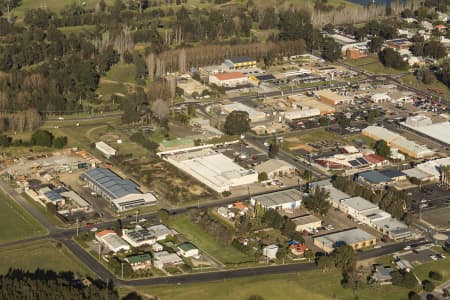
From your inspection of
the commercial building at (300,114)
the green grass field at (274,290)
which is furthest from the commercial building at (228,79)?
the green grass field at (274,290)

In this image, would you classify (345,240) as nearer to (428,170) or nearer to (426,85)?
(428,170)

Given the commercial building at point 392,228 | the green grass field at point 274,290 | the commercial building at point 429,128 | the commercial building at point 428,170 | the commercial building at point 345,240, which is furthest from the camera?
the commercial building at point 429,128

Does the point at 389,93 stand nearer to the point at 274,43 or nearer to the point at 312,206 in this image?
the point at 274,43

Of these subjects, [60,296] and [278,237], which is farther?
[278,237]

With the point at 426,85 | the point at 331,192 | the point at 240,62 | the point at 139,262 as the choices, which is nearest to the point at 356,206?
the point at 331,192

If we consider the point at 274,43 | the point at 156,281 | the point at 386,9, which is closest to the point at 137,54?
the point at 274,43

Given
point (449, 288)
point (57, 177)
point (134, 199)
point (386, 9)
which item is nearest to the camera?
point (449, 288)

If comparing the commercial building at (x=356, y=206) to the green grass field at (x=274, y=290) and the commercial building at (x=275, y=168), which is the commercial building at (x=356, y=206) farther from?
the green grass field at (x=274, y=290)
